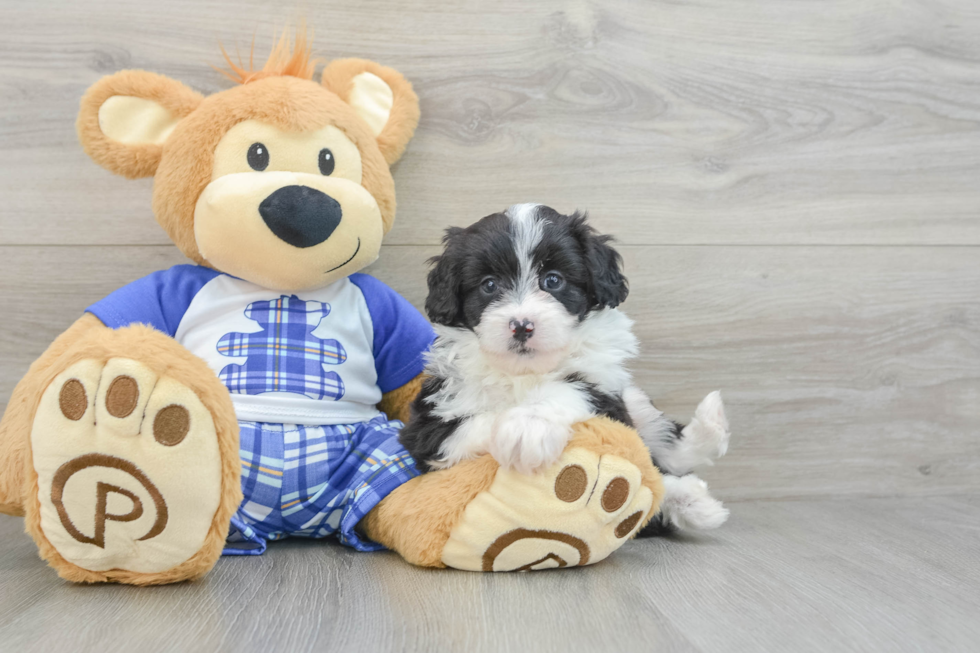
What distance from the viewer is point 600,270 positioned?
1291 mm

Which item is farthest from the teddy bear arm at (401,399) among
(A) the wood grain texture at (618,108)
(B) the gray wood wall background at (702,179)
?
(A) the wood grain texture at (618,108)

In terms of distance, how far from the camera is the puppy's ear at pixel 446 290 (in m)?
1.31

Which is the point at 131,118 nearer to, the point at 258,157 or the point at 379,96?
the point at 258,157

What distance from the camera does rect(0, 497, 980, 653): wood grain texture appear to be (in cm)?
99

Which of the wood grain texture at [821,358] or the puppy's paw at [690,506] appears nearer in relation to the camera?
the puppy's paw at [690,506]

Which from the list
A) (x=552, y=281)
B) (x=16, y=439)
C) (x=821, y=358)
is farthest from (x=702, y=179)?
(x=16, y=439)

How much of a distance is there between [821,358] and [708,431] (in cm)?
62

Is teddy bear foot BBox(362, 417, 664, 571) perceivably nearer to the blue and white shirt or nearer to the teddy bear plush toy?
the teddy bear plush toy

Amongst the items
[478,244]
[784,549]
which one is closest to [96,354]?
[478,244]

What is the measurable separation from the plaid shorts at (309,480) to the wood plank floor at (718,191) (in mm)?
82

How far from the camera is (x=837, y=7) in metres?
1.92

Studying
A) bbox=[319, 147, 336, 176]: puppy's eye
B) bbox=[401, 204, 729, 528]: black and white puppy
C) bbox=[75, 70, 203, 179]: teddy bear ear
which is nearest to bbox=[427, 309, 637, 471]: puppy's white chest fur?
bbox=[401, 204, 729, 528]: black and white puppy

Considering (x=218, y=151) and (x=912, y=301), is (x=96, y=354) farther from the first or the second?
(x=912, y=301)

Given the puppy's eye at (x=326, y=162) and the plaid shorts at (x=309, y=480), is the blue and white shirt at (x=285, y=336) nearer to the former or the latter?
the plaid shorts at (x=309, y=480)
